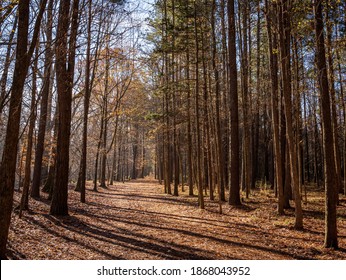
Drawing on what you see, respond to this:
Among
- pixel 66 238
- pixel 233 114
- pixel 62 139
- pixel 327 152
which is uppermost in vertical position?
pixel 233 114

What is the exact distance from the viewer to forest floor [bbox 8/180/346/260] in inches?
242

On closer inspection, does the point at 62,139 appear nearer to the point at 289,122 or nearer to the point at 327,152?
the point at 289,122

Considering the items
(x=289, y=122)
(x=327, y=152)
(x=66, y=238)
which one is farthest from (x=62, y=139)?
(x=327, y=152)

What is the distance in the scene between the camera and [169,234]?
8031mm

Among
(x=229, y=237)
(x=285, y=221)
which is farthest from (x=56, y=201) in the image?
(x=285, y=221)

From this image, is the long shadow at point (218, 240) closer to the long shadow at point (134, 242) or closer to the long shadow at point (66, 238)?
the long shadow at point (134, 242)

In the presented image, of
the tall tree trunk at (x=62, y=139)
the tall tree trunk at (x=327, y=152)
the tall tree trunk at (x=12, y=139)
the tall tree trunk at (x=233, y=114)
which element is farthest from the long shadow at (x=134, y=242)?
the tall tree trunk at (x=233, y=114)

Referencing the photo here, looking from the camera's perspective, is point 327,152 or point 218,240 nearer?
point 327,152

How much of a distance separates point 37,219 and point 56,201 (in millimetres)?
999

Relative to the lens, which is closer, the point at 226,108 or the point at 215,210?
the point at 215,210

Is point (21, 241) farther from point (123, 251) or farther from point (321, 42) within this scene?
point (321, 42)

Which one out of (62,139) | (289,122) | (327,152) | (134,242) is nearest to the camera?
(327,152)

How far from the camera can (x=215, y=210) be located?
11898mm

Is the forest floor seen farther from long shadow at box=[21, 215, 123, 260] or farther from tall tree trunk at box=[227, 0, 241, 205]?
tall tree trunk at box=[227, 0, 241, 205]
